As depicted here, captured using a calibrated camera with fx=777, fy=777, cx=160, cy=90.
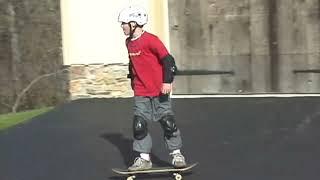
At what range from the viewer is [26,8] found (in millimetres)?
12508

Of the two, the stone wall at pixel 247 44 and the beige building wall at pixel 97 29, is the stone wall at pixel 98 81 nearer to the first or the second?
the beige building wall at pixel 97 29

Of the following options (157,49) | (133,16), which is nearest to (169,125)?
(157,49)

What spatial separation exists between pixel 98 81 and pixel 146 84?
3.99 meters

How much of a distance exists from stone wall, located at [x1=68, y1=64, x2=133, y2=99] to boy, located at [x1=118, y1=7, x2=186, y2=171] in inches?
147

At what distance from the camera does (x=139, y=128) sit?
671 cm

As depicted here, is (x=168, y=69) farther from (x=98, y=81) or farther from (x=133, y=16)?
(x=98, y=81)

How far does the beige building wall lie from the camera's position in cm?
1047

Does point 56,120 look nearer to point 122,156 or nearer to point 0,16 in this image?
point 122,156

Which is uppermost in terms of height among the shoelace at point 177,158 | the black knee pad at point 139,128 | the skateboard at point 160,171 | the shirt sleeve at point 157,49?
the shirt sleeve at point 157,49

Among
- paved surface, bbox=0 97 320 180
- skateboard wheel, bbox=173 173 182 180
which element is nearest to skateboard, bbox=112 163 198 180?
skateboard wheel, bbox=173 173 182 180

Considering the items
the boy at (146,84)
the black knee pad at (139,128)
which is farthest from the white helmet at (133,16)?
the black knee pad at (139,128)

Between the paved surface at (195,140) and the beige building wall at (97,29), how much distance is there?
0.63 m

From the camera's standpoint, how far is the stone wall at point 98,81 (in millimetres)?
10578

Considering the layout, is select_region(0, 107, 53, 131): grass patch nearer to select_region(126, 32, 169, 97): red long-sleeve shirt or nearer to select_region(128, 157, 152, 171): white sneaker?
select_region(128, 157, 152, 171): white sneaker
